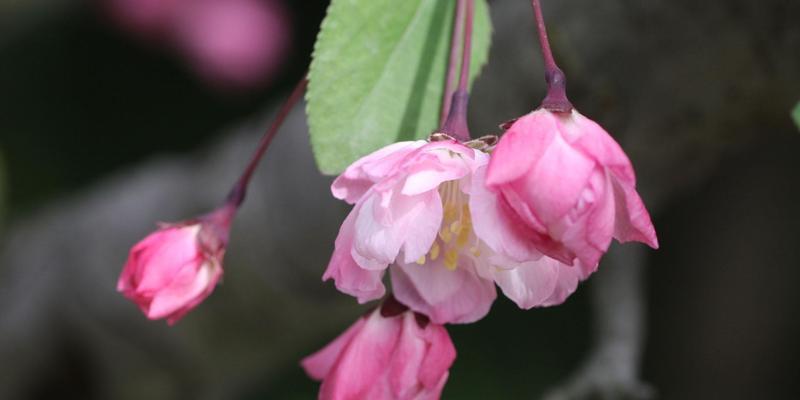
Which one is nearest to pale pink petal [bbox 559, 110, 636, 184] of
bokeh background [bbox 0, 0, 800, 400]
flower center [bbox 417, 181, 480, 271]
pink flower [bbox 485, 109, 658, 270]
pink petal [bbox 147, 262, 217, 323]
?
pink flower [bbox 485, 109, 658, 270]

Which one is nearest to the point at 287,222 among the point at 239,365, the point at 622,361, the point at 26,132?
the point at 239,365

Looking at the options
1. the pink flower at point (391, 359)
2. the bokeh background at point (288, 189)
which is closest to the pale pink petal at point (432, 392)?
the pink flower at point (391, 359)

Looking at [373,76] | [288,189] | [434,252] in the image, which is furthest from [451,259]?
[288,189]

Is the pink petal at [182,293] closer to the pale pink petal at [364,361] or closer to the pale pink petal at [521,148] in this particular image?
the pale pink petal at [364,361]

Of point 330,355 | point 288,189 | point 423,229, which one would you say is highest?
point 423,229

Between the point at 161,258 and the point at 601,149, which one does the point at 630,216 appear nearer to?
the point at 601,149

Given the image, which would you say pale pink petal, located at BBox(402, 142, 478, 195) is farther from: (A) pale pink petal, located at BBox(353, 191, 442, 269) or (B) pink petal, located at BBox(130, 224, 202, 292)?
(B) pink petal, located at BBox(130, 224, 202, 292)

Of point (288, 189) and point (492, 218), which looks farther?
point (288, 189)
